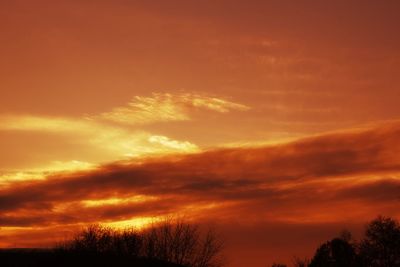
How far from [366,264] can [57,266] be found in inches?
2419

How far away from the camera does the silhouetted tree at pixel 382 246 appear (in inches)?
3878

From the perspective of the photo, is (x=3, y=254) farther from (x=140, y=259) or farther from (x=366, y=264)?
(x=366, y=264)

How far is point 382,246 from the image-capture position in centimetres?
9994

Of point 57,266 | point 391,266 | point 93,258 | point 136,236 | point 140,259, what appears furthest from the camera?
point 136,236

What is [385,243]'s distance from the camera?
100438 millimetres

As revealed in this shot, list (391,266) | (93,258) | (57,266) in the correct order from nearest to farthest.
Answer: (57,266)
(93,258)
(391,266)

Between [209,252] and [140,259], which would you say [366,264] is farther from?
[140,259]

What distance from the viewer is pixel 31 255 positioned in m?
60.2

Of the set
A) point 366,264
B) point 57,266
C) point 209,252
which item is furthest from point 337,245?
point 57,266

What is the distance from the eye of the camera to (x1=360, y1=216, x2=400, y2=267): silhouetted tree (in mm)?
98500

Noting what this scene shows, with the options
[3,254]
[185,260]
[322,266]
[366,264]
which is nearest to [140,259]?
[3,254]

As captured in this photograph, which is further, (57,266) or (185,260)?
(185,260)

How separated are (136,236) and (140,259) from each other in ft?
140

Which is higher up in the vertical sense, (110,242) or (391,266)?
(110,242)
